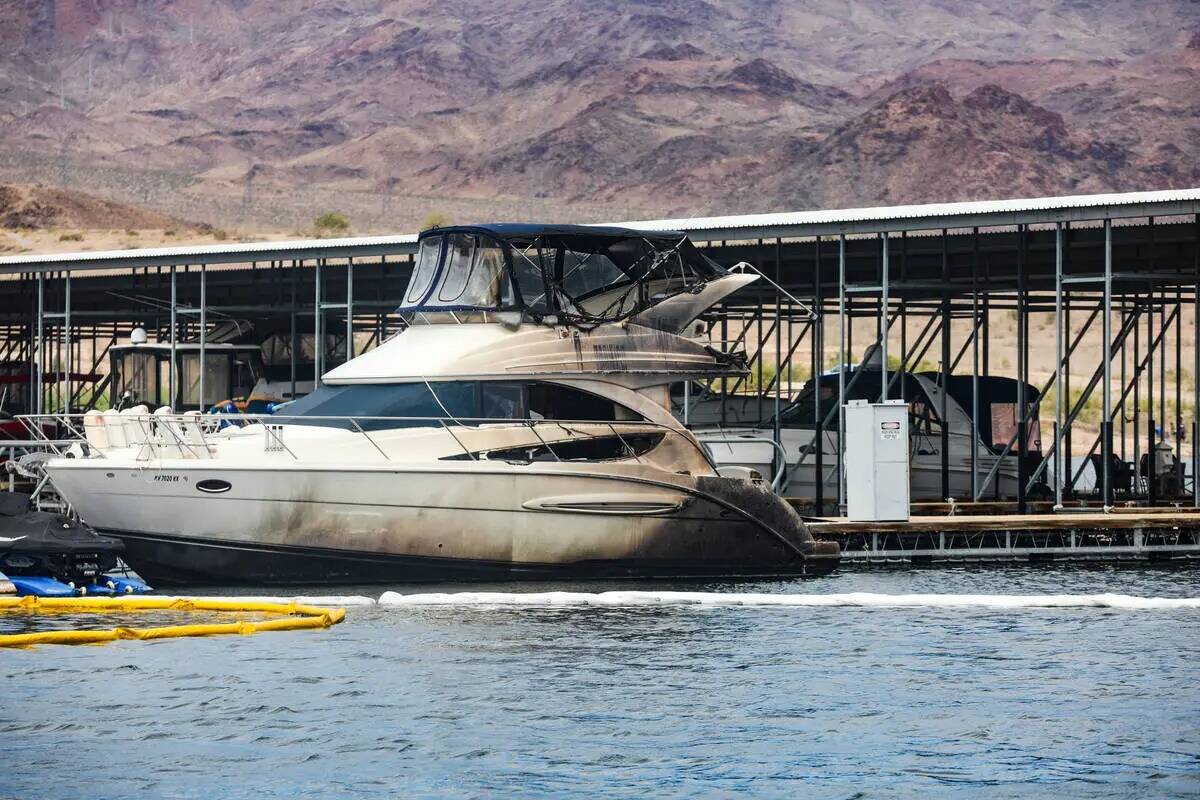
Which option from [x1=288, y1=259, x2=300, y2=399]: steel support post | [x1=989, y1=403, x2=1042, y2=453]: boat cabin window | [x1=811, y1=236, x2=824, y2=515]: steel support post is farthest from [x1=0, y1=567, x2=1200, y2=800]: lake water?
[x1=288, y1=259, x2=300, y2=399]: steel support post

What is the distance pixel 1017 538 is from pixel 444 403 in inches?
406

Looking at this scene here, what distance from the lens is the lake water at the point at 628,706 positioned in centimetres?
1617

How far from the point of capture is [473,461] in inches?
1003

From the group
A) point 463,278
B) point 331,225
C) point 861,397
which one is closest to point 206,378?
point 861,397

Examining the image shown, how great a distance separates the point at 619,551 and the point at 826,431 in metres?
11.5

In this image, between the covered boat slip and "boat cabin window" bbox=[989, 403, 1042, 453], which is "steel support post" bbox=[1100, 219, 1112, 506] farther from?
"boat cabin window" bbox=[989, 403, 1042, 453]

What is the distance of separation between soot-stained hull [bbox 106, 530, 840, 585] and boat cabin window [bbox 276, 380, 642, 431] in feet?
5.70

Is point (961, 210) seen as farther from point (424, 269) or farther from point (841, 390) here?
point (424, 269)

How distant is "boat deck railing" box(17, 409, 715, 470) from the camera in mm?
25547

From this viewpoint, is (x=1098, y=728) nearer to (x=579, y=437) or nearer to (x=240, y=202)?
(x=579, y=437)

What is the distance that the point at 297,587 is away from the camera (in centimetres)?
2606

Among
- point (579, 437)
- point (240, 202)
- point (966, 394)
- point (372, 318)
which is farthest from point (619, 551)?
point (240, 202)

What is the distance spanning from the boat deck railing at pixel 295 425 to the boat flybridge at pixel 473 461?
0.09 feet

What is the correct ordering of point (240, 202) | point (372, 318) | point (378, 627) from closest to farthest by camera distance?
point (378, 627), point (372, 318), point (240, 202)
